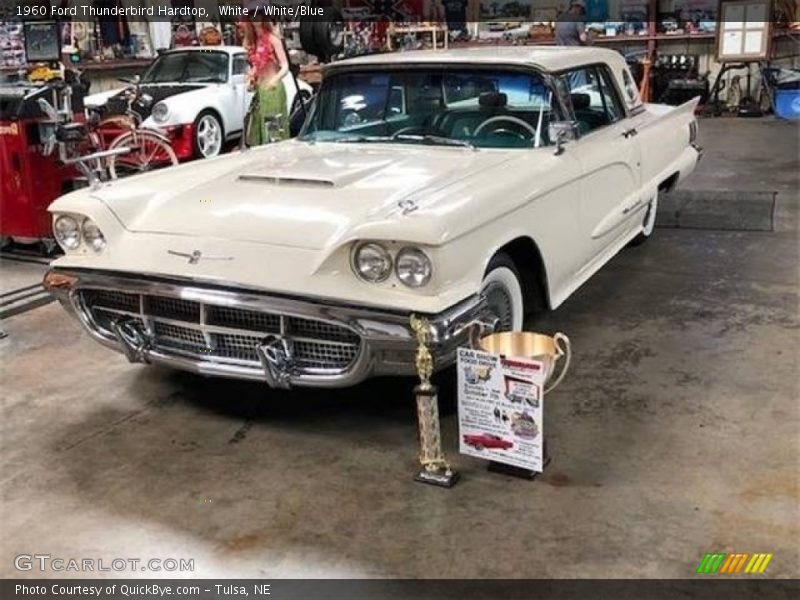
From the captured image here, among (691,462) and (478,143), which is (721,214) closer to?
(478,143)

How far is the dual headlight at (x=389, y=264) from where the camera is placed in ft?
9.48

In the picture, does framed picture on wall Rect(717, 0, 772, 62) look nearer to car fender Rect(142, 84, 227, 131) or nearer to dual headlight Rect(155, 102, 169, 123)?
car fender Rect(142, 84, 227, 131)

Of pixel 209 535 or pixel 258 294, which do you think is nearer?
pixel 209 535

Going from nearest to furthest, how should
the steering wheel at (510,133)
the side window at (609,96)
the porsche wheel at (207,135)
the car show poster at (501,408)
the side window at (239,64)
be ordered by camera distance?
1. the car show poster at (501,408)
2. the steering wheel at (510,133)
3. the side window at (609,96)
4. the porsche wheel at (207,135)
5. the side window at (239,64)

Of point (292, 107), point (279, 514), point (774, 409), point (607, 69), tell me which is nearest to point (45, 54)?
point (292, 107)

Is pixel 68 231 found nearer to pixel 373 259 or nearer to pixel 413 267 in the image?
pixel 373 259

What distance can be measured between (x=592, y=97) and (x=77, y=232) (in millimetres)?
2696

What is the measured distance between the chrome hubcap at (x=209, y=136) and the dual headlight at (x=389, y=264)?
21.6ft

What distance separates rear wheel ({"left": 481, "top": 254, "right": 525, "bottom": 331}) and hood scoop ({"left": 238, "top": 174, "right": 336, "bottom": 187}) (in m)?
0.71

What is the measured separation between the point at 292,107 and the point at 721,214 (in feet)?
15.9

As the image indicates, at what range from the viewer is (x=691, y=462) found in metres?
3.00

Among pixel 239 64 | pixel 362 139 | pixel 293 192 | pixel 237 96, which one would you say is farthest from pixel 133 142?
pixel 293 192

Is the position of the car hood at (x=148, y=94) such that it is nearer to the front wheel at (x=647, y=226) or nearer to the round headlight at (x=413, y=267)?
the front wheel at (x=647, y=226)
